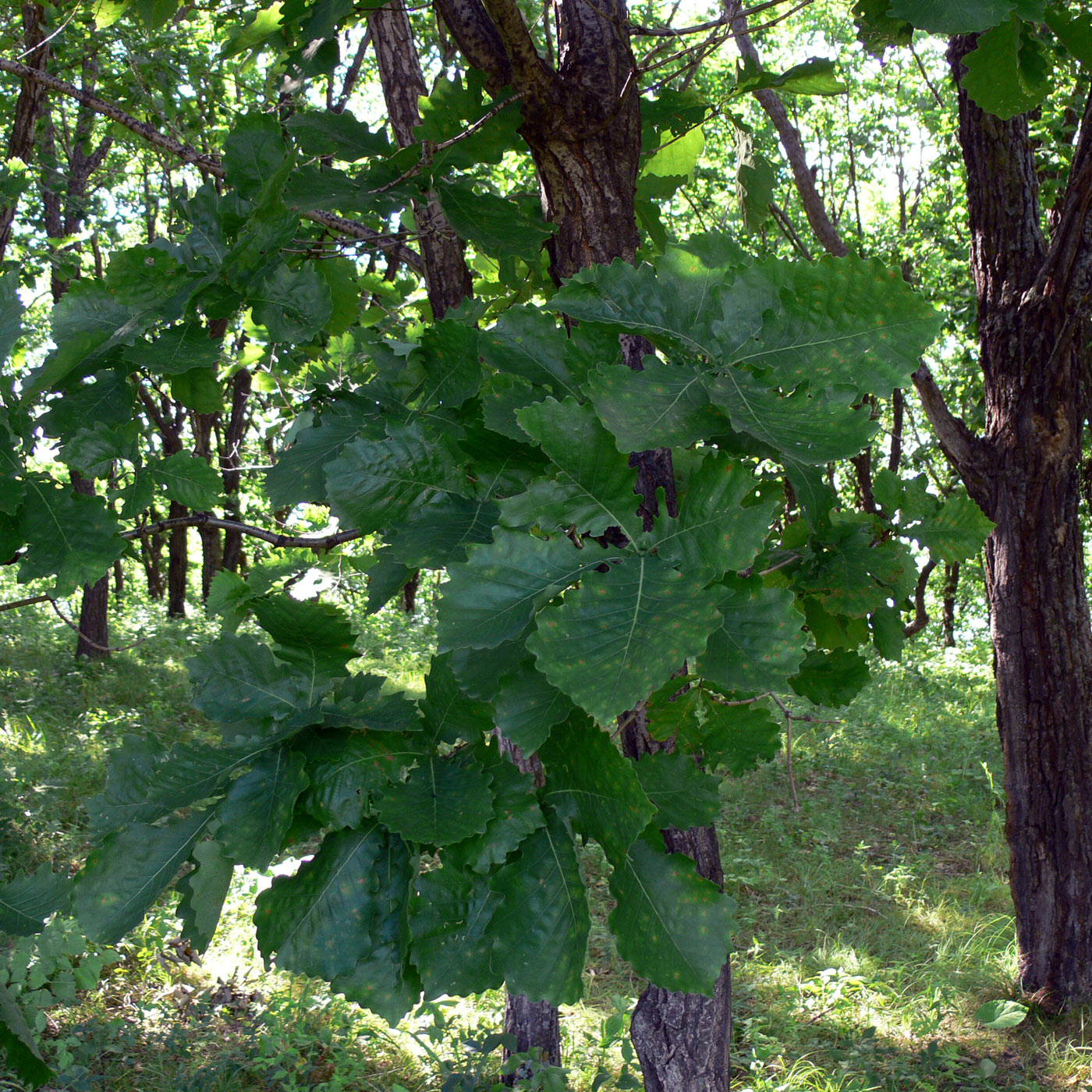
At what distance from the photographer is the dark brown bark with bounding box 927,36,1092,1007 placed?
3137 millimetres

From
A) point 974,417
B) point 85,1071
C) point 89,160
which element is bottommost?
point 85,1071

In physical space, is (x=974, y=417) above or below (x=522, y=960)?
above

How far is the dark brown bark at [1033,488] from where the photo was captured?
10.3 ft

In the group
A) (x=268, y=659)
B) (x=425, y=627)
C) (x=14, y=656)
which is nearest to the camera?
(x=268, y=659)

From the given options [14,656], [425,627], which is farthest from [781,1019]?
[14,656]

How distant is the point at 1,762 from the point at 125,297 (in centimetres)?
593

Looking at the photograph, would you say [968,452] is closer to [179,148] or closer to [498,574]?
[179,148]

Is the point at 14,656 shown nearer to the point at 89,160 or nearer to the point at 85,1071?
the point at 89,160

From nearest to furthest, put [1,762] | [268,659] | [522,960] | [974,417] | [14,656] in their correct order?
[522,960]
[268,659]
[1,762]
[974,417]
[14,656]

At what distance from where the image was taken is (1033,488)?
319 centimetres

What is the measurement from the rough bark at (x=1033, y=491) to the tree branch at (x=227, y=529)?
2.44 m

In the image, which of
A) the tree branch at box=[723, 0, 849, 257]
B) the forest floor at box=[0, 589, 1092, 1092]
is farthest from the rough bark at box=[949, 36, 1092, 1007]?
the forest floor at box=[0, 589, 1092, 1092]

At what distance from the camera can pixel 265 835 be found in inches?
31.4

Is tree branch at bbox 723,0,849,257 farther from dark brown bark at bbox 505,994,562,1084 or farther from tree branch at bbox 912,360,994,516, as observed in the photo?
dark brown bark at bbox 505,994,562,1084
